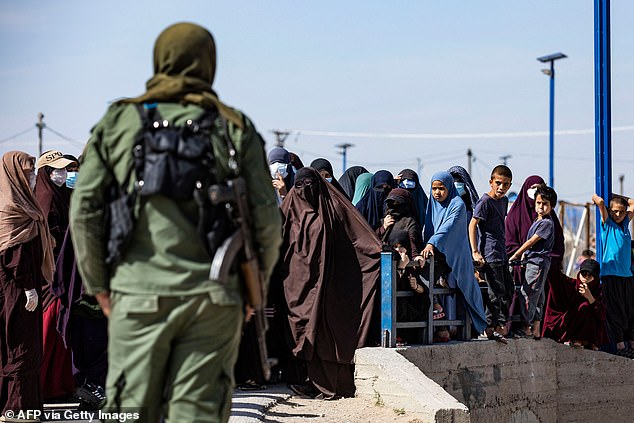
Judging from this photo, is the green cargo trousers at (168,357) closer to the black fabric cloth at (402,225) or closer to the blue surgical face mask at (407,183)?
the black fabric cloth at (402,225)

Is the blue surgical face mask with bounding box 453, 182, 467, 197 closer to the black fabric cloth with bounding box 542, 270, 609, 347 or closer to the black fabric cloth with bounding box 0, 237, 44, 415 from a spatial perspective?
the black fabric cloth with bounding box 542, 270, 609, 347

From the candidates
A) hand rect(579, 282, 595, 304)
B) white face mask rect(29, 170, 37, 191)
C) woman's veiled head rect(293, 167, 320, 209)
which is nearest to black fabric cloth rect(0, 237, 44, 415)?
white face mask rect(29, 170, 37, 191)

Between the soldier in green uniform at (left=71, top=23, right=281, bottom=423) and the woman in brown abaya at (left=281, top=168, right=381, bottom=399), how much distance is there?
4.40 m

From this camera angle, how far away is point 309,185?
825cm

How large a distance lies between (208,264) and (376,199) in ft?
20.0

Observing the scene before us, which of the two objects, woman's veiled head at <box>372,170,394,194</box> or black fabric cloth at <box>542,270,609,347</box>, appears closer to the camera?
woman's veiled head at <box>372,170,394,194</box>

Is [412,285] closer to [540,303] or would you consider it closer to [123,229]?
[540,303]

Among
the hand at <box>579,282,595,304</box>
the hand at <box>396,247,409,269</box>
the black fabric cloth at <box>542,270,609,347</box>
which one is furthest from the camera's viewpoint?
the hand at <box>579,282,595,304</box>

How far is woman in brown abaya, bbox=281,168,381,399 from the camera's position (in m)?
8.09

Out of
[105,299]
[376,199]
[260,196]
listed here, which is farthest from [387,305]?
[105,299]

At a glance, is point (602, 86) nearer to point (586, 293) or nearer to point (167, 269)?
point (586, 293)

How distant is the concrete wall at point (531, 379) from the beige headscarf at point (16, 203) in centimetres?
322

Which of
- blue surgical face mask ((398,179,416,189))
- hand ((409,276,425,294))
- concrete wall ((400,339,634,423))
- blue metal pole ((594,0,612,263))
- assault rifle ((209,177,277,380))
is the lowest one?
concrete wall ((400,339,634,423))

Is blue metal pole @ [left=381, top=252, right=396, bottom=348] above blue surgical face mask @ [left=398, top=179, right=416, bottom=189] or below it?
below
